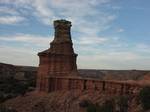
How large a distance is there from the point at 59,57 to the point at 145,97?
21.8 meters

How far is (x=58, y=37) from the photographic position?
2072 inches

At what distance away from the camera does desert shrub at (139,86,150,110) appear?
3075 cm

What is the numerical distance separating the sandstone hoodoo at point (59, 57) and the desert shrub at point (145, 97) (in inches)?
775

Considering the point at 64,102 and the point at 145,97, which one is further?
the point at 64,102

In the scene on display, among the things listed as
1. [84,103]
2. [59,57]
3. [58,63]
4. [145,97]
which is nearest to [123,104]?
[145,97]

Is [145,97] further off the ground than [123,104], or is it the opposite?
[145,97]

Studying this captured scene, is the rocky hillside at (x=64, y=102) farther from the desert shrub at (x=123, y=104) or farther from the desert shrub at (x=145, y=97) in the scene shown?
the desert shrub at (x=145, y=97)

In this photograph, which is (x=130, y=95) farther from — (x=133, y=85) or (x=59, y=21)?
(x=59, y=21)

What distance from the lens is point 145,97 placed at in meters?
31.6

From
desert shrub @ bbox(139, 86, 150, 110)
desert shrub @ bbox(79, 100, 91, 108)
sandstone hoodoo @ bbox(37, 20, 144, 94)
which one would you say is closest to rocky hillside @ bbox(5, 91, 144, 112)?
desert shrub @ bbox(79, 100, 91, 108)

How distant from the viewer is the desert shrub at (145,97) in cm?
3075

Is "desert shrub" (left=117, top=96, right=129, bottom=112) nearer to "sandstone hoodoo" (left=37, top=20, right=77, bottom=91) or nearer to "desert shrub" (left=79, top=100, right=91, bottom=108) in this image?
"desert shrub" (left=79, top=100, right=91, bottom=108)

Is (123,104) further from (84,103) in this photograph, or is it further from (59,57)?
(59,57)

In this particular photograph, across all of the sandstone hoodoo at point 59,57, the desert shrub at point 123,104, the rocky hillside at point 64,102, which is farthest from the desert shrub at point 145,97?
the sandstone hoodoo at point 59,57
